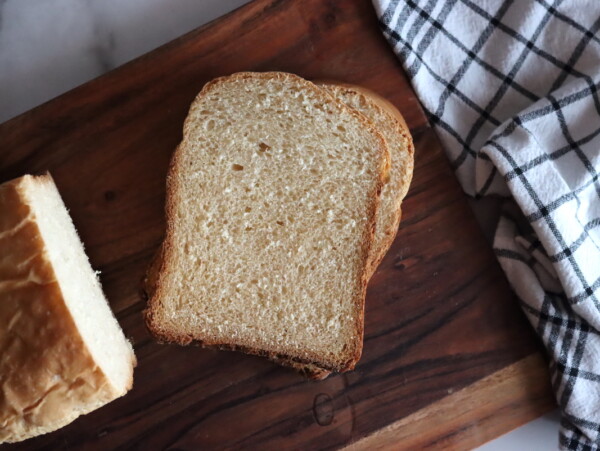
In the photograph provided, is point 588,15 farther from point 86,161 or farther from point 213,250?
point 86,161

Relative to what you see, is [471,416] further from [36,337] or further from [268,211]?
[36,337]

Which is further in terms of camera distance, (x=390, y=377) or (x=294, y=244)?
(x=390, y=377)

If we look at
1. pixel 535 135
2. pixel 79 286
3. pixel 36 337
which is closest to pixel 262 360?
pixel 79 286

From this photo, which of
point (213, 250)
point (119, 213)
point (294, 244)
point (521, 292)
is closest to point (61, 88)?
point (119, 213)

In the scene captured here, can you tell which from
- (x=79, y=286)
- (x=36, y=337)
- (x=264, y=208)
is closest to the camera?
(x=36, y=337)

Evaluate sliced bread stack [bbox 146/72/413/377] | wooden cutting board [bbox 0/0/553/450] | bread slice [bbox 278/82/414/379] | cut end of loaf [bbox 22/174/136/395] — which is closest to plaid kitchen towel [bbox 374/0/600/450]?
wooden cutting board [bbox 0/0/553/450]

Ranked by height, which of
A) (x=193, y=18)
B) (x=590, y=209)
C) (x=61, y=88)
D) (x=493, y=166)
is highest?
(x=193, y=18)

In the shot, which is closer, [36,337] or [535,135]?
[36,337]
